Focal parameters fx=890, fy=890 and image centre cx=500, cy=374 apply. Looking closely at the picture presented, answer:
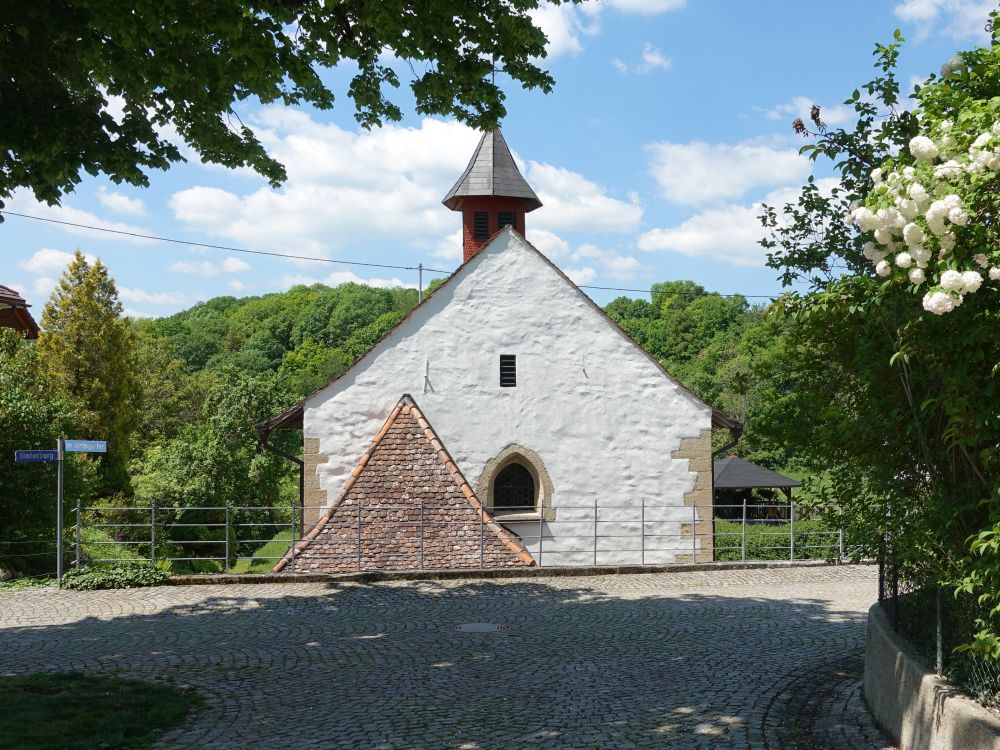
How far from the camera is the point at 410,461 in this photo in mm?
17016

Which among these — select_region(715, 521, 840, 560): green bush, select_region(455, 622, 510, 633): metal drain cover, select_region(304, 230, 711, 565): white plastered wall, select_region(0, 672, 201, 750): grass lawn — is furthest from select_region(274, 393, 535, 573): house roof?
select_region(0, 672, 201, 750): grass lawn

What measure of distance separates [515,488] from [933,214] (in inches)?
606

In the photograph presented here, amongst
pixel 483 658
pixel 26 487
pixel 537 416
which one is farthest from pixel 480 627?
pixel 26 487

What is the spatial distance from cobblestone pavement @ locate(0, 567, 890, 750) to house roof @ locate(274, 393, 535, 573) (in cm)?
111

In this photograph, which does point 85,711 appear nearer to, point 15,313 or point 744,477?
point 15,313

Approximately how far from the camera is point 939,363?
16.3ft

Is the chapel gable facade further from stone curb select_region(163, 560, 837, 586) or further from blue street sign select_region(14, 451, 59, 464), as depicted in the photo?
blue street sign select_region(14, 451, 59, 464)

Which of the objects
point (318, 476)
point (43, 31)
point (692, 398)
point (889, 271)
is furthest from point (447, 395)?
point (889, 271)

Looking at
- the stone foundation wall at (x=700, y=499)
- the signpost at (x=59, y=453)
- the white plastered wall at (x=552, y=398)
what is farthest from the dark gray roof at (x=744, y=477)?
A: the signpost at (x=59, y=453)

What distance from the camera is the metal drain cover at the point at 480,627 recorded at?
1124 cm

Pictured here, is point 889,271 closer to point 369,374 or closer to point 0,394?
point 369,374

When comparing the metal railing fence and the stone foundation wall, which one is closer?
the metal railing fence

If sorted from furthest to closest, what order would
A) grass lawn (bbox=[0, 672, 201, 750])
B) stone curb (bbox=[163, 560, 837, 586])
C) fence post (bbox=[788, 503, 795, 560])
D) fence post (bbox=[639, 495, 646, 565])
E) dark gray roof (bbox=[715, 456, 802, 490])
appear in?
dark gray roof (bbox=[715, 456, 802, 490]) → fence post (bbox=[639, 495, 646, 565]) → fence post (bbox=[788, 503, 795, 560]) → stone curb (bbox=[163, 560, 837, 586]) → grass lawn (bbox=[0, 672, 201, 750])

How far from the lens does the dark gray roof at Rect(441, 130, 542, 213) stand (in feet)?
73.9
